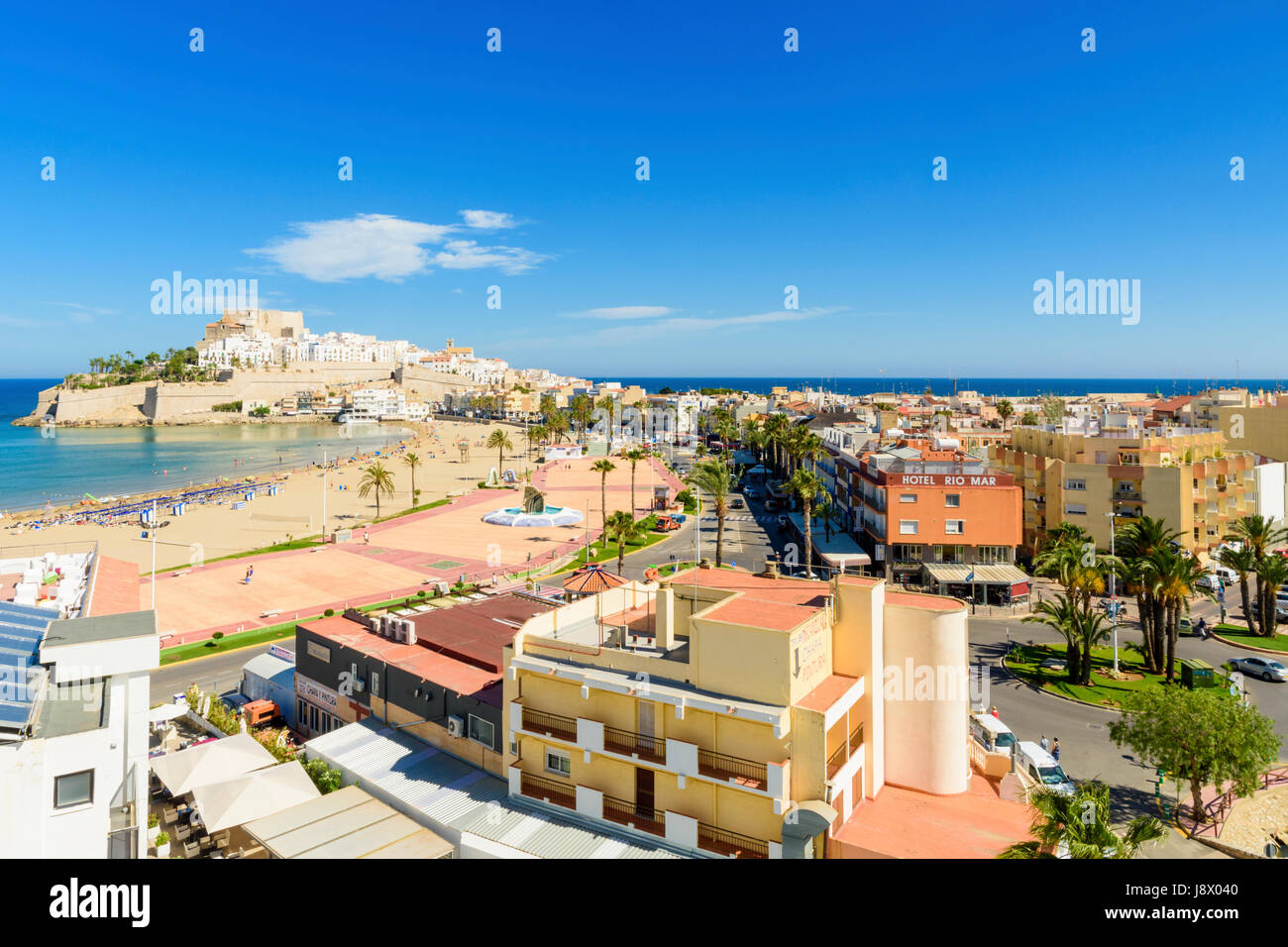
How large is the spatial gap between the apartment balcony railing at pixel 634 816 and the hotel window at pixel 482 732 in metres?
4.14

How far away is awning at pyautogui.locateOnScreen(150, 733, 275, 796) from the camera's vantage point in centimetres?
1878

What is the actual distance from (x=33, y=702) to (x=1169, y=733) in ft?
85.5

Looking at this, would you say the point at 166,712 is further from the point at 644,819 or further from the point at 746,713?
the point at 746,713

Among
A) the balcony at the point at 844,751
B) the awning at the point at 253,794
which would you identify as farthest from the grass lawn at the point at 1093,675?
the awning at the point at 253,794

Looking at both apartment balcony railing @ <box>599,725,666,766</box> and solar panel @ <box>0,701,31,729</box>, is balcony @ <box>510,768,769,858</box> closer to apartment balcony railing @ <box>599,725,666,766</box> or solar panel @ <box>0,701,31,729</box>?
apartment balcony railing @ <box>599,725,666,766</box>

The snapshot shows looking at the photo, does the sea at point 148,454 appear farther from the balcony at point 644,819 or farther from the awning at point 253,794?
the balcony at point 644,819

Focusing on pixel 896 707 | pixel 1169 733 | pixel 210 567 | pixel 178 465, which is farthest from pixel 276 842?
pixel 178 465

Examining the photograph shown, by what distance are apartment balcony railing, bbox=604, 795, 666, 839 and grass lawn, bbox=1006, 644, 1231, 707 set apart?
2087 centimetres

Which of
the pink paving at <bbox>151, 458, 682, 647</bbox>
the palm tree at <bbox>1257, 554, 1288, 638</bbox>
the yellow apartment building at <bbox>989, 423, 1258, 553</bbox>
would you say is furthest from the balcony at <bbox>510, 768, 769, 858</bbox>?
the yellow apartment building at <bbox>989, 423, 1258, 553</bbox>

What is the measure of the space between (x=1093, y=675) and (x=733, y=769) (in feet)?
78.5

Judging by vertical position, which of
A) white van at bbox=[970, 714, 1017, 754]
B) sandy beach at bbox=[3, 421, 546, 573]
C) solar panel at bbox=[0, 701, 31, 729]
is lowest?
white van at bbox=[970, 714, 1017, 754]

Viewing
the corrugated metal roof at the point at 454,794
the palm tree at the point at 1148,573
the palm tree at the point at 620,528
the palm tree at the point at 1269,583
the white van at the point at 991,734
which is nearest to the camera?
the corrugated metal roof at the point at 454,794

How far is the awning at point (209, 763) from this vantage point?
1878 cm

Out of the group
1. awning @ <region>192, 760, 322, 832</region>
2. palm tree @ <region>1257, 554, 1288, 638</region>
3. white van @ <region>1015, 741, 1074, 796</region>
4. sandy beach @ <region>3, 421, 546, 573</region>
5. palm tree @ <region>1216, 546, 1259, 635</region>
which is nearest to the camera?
awning @ <region>192, 760, 322, 832</region>
